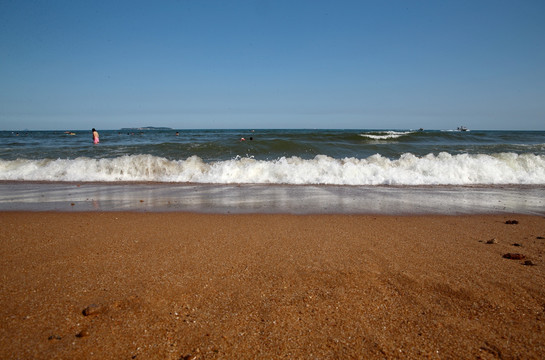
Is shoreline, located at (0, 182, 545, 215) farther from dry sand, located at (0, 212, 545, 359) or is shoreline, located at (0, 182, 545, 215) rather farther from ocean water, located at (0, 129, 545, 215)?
dry sand, located at (0, 212, 545, 359)

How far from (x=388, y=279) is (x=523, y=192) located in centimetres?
717

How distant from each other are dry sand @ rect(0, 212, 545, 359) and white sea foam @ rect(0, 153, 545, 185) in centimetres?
485

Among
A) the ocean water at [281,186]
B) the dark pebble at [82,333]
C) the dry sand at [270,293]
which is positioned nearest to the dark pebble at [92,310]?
the dry sand at [270,293]

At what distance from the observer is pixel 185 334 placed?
6.73 ft

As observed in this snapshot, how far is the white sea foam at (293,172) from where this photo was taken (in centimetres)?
920

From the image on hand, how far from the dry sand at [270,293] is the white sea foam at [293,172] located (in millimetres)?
4852

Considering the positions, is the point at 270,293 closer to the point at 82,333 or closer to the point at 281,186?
the point at 82,333

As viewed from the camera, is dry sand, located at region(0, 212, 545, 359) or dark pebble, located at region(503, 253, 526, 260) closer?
dry sand, located at region(0, 212, 545, 359)

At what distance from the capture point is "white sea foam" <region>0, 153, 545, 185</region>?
9203mm

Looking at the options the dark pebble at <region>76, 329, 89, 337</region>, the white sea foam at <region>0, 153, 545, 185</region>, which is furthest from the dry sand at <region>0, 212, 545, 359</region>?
the white sea foam at <region>0, 153, 545, 185</region>

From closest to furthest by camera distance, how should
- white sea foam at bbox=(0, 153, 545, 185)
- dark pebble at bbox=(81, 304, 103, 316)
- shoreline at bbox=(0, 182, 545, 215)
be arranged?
dark pebble at bbox=(81, 304, 103, 316) < shoreline at bbox=(0, 182, 545, 215) < white sea foam at bbox=(0, 153, 545, 185)

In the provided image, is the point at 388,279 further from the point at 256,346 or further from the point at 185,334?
the point at 185,334

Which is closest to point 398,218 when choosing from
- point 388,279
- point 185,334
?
point 388,279

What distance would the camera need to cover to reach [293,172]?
950 centimetres
